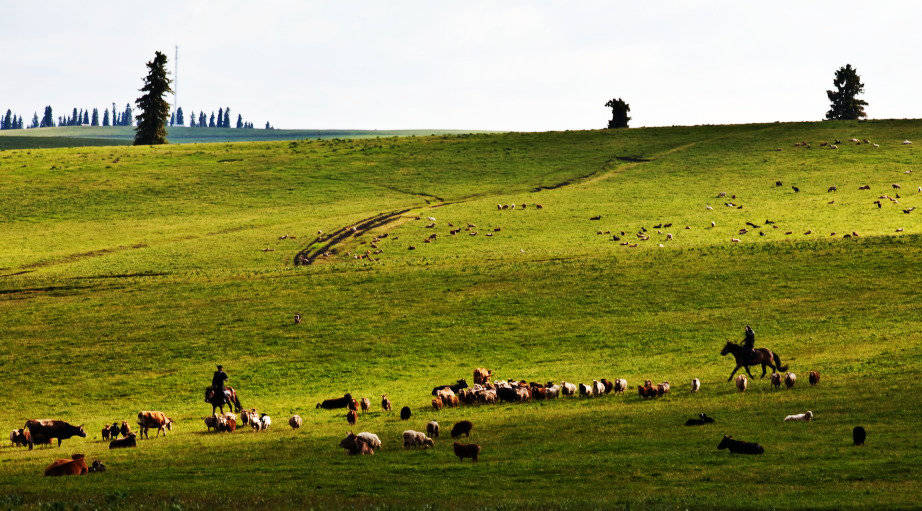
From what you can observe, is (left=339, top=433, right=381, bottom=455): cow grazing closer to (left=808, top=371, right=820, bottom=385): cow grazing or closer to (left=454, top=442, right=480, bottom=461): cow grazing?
(left=454, top=442, right=480, bottom=461): cow grazing

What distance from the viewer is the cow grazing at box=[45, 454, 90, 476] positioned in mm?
26406

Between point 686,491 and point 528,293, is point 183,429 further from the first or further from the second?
point 528,293

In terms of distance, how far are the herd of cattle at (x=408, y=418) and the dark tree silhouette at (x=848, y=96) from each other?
5119 inches

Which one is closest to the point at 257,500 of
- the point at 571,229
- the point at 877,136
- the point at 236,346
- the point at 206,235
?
the point at 236,346

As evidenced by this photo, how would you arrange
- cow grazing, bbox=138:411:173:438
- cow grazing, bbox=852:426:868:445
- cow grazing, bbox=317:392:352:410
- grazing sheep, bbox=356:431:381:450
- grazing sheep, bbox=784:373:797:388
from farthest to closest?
cow grazing, bbox=317:392:352:410 < grazing sheep, bbox=784:373:797:388 < cow grazing, bbox=138:411:173:438 < grazing sheep, bbox=356:431:381:450 < cow grazing, bbox=852:426:868:445

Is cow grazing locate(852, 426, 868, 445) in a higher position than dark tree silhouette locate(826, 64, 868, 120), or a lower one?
lower

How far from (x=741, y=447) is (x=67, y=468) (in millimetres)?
17804

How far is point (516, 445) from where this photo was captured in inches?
1122

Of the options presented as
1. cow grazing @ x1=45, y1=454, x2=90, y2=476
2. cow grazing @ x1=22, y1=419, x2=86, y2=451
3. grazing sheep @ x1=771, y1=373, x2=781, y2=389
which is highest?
grazing sheep @ x1=771, y1=373, x2=781, y2=389

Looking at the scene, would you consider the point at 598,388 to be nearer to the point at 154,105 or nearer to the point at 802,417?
the point at 802,417

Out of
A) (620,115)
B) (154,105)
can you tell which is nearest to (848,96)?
(620,115)

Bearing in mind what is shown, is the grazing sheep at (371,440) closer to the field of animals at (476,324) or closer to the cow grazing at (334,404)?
the field of animals at (476,324)

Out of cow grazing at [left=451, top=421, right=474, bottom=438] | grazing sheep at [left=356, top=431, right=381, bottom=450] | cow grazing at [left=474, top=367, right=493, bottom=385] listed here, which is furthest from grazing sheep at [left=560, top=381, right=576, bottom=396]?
grazing sheep at [left=356, top=431, right=381, bottom=450]

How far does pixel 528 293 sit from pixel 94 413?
27683 mm
